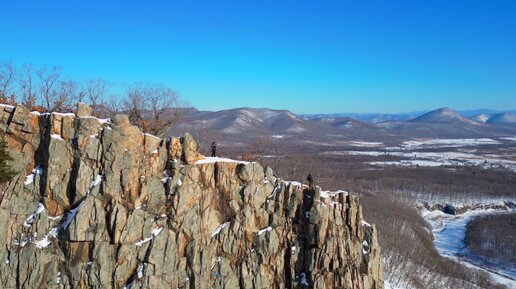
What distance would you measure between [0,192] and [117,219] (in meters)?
6.87

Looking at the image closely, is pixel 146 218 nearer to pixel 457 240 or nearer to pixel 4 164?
pixel 4 164

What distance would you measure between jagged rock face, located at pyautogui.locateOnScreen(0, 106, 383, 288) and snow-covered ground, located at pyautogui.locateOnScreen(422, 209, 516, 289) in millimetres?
66883

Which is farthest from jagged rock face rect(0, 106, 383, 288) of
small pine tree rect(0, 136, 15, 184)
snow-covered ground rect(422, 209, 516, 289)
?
snow-covered ground rect(422, 209, 516, 289)

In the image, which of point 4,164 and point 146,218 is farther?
point 146,218

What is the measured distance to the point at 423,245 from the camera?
3346 inches

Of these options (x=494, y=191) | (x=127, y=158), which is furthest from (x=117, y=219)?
(x=494, y=191)

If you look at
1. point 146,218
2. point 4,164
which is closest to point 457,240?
point 146,218

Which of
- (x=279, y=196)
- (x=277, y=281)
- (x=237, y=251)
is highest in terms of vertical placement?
(x=279, y=196)

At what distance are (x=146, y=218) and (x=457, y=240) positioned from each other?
98.5 metres

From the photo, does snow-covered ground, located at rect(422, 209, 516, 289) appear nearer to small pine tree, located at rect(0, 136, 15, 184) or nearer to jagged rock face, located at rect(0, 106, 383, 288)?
jagged rock face, located at rect(0, 106, 383, 288)

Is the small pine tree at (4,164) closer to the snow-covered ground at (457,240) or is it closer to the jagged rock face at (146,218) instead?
the jagged rock face at (146,218)

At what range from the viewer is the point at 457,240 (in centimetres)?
9706

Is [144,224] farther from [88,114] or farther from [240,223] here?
[88,114]

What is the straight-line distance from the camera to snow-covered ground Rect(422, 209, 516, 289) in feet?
251
